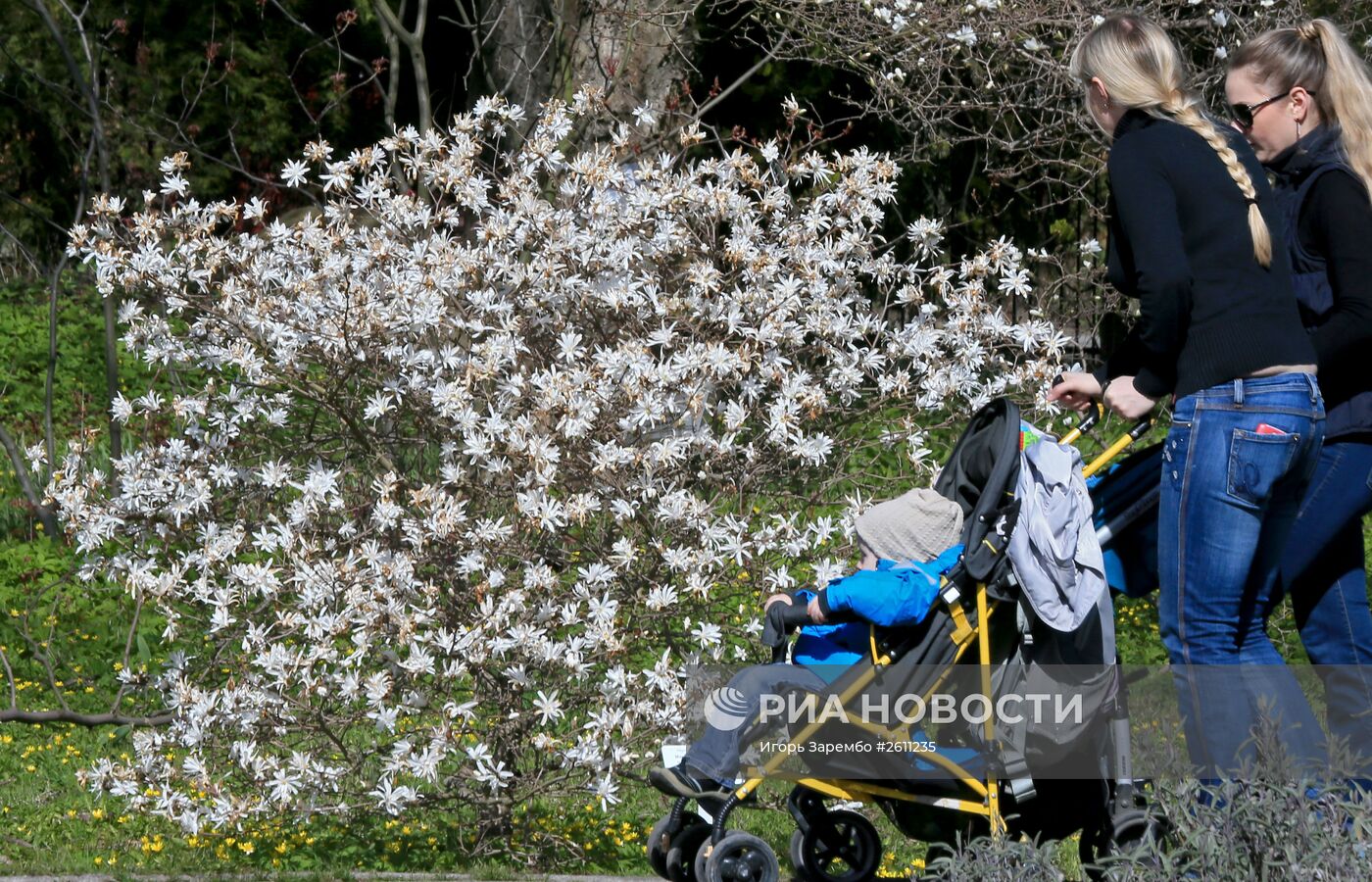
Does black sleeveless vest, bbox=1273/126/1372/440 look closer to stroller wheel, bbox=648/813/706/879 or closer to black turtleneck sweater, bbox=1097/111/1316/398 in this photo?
black turtleneck sweater, bbox=1097/111/1316/398

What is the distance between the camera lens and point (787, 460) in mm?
4793

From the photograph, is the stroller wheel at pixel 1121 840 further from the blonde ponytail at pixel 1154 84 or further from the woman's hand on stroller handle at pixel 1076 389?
the blonde ponytail at pixel 1154 84

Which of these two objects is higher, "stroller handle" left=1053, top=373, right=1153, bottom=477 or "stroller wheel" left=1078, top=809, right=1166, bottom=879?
"stroller handle" left=1053, top=373, right=1153, bottom=477

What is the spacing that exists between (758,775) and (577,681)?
41.7 inches

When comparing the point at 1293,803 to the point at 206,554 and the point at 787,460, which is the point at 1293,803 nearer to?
the point at 787,460

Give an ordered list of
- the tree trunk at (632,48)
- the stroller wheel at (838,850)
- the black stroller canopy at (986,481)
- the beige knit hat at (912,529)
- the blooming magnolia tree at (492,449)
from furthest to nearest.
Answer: the tree trunk at (632,48) → the blooming magnolia tree at (492,449) → the stroller wheel at (838,850) → the beige knit hat at (912,529) → the black stroller canopy at (986,481)

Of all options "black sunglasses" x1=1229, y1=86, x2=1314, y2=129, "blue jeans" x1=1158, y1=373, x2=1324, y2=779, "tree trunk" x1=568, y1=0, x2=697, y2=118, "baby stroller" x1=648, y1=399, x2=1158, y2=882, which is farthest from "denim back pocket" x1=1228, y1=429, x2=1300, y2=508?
"tree trunk" x1=568, y1=0, x2=697, y2=118

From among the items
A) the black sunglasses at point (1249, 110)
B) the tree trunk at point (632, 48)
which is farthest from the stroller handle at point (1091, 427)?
the tree trunk at point (632, 48)

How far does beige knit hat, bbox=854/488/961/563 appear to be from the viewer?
371 centimetres

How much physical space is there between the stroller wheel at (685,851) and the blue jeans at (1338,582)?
1.48m

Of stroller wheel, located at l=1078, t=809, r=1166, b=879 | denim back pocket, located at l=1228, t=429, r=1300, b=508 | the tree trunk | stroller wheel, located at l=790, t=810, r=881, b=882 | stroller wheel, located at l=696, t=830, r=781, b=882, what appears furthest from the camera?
the tree trunk

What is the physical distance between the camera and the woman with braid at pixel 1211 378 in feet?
11.2

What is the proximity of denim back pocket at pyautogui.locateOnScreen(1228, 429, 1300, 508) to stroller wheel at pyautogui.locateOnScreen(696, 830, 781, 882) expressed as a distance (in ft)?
4.30

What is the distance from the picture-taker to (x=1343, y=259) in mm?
3629
